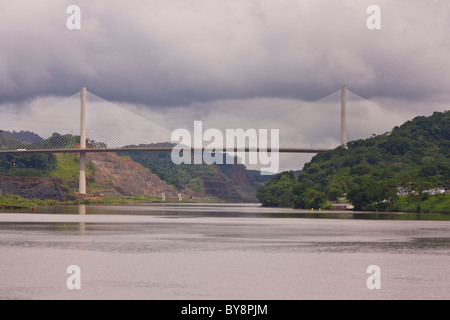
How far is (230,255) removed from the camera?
99.0 ft

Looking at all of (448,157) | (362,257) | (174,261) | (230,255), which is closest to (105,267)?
(174,261)

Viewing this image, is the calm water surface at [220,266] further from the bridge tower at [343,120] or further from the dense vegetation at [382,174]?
the bridge tower at [343,120]

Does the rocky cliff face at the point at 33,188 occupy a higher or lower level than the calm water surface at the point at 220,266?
higher

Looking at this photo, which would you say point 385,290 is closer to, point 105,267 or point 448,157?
point 105,267

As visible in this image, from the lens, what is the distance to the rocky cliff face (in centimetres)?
16212

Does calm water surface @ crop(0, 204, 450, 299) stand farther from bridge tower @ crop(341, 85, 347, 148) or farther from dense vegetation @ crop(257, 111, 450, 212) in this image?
bridge tower @ crop(341, 85, 347, 148)

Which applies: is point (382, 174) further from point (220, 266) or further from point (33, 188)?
point (220, 266)

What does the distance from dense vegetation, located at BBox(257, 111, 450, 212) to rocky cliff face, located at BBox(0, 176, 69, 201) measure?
2231 inches

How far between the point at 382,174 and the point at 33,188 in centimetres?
9262

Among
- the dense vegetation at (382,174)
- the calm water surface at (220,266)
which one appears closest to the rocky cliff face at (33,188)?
the dense vegetation at (382,174)

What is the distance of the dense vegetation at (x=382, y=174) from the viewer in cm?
10506

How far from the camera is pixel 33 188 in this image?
16475 cm

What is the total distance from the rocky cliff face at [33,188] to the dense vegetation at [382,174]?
56.7m

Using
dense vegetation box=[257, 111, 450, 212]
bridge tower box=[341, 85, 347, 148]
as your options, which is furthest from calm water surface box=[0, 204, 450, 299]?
bridge tower box=[341, 85, 347, 148]
